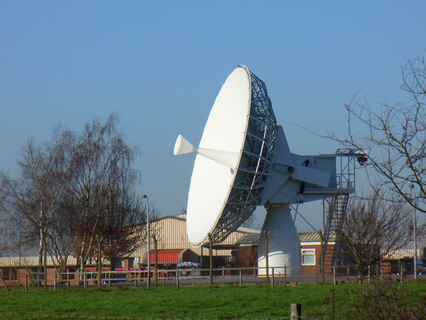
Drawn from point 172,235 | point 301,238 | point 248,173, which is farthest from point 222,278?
point 172,235

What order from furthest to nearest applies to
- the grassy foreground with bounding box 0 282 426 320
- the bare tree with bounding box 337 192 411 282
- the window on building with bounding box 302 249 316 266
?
the window on building with bounding box 302 249 316 266, the bare tree with bounding box 337 192 411 282, the grassy foreground with bounding box 0 282 426 320

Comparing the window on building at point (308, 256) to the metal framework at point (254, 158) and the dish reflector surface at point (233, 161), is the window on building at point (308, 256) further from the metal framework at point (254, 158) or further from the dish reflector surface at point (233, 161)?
the metal framework at point (254, 158)

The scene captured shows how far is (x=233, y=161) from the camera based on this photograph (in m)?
30.1

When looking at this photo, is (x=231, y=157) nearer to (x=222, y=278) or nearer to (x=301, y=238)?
(x=222, y=278)

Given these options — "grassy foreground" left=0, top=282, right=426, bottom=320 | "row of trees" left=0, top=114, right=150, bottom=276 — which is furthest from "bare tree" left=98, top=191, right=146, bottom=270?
"grassy foreground" left=0, top=282, right=426, bottom=320

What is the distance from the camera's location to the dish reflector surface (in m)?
30.5

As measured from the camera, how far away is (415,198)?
294 inches

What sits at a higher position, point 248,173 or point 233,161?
point 233,161

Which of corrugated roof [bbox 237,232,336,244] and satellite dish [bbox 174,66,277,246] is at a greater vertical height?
satellite dish [bbox 174,66,277,246]

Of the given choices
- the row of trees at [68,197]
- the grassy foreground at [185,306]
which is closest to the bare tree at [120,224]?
the row of trees at [68,197]

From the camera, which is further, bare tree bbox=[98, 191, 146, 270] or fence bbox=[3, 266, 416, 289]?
bare tree bbox=[98, 191, 146, 270]

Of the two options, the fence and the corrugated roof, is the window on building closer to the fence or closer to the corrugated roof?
the corrugated roof

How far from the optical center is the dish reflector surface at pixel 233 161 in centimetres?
3045

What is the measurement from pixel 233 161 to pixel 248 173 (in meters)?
1.47
